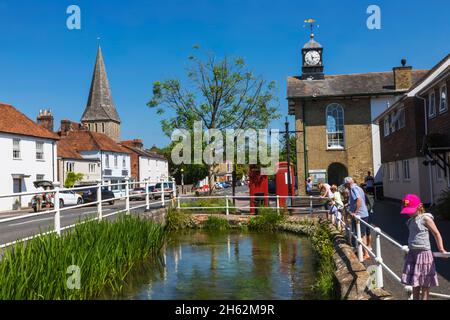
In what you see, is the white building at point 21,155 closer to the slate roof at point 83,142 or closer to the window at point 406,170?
the slate roof at point 83,142

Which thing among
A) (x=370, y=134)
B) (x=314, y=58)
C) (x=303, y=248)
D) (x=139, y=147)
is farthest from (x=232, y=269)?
(x=139, y=147)

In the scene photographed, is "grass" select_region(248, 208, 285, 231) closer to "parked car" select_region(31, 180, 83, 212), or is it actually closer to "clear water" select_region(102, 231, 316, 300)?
"clear water" select_region(102, 231, 316, 300)

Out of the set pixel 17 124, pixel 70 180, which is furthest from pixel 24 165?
pixel 70 180

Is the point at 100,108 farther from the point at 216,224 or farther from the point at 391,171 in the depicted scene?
the point at 216,224

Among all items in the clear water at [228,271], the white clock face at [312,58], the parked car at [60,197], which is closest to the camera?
the clear water at [228,271]

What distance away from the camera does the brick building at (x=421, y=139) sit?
19.4 m

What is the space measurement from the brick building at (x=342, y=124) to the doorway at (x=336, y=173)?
0.19 m

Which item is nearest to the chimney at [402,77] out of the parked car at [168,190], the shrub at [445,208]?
the parked car at [168,190]

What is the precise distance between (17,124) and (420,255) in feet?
119

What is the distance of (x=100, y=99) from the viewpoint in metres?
97.0
